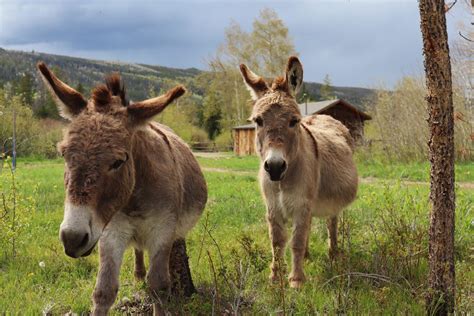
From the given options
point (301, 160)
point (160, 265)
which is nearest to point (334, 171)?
point (301, 160)

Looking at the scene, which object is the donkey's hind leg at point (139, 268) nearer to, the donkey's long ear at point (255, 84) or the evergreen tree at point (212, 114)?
the donkey's long ear at point (255, 84)

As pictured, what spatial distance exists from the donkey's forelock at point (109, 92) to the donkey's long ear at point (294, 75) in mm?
1943

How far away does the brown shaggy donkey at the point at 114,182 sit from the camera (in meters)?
2.47

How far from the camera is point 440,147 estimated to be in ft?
10.4

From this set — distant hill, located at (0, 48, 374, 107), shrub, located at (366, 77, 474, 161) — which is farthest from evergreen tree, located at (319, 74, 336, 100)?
shrub, located at (366, 77, 474, 161)

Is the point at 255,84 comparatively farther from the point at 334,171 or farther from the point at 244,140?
the point at 244,140

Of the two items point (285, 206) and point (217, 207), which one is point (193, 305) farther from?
point (217, 207)

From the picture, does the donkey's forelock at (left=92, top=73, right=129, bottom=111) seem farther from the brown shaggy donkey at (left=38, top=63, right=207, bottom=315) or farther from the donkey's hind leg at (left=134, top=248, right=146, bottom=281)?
the donkey's hind leg at (left=134, top=248, right=146, bottom=281)

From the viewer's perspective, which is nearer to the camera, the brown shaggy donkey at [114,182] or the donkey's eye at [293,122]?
the brown shaggy donkey at [114,182]

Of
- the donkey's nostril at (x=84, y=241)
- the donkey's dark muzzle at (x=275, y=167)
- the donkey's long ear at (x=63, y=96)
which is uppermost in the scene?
the donkey's long ear at (x=63, y=96)

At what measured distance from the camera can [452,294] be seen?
3246mm

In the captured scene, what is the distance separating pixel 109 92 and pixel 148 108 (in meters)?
0.33

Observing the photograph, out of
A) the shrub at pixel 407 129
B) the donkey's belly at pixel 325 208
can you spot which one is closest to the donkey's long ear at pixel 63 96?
the donkey's belly at pixel 325 208

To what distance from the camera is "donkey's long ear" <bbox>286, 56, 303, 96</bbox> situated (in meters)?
4.45
